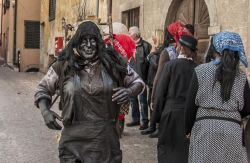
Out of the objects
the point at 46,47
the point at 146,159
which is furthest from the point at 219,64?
the point at 46,47

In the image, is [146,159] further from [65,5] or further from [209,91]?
[65,5]

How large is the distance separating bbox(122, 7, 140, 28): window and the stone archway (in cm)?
233

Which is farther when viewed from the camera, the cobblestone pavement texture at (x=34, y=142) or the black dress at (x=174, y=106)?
the cobblestone pavement texture at (x=34, y=142)

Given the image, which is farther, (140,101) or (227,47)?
(140,101)

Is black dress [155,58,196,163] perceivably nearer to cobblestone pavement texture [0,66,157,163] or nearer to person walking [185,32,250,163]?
person walking [185,32,250,163]

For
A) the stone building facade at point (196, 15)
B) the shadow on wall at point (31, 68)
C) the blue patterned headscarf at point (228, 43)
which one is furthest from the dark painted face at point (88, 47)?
the shadow on wall at point (31, 68)

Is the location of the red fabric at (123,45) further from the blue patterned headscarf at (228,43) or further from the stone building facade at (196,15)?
the blue patterned headscarf at (228,43)

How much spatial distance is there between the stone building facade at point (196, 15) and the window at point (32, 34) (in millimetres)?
16933

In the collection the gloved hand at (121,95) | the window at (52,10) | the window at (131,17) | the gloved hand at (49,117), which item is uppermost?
the window at (52,10)

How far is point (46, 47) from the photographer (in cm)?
2927

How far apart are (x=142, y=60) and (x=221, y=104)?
5470mm

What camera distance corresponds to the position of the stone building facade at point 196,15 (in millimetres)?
8688

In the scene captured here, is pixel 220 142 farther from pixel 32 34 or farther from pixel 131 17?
pixel 32 34

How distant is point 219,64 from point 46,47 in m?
25.7
